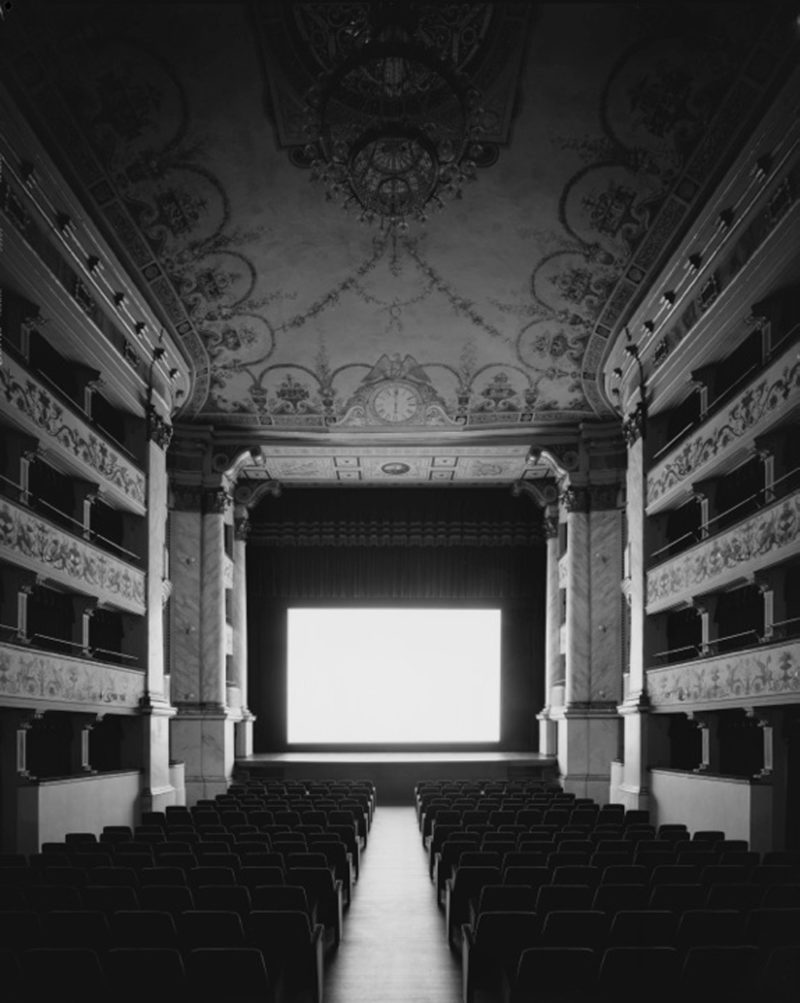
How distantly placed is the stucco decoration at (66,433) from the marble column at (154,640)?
54 cm

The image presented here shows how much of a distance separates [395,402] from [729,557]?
8.29m

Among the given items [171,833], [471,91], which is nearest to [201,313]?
[471,91]

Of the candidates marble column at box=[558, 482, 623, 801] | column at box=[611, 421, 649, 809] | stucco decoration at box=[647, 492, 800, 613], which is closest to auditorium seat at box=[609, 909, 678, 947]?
stucco decoration at box=[647, 492, 800, 613]

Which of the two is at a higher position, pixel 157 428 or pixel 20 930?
pixel 157 428

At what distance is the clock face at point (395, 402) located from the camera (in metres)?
20.0

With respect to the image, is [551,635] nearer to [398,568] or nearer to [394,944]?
[398,568]

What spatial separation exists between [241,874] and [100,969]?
309 centimetres

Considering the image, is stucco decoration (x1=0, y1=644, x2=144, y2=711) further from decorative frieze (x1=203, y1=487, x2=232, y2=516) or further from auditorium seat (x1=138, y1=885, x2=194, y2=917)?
decorative frieze (x1=203, y1=487, x2=232, y2=516)

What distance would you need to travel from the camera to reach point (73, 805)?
1336cm

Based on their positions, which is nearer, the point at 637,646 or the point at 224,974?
the point at 224,974

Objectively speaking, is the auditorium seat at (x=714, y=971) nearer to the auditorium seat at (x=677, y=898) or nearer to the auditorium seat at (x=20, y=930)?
the auditorium seat at (x=677, y=898)

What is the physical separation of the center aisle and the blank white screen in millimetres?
11226

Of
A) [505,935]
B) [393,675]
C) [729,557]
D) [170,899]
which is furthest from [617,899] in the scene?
[393,675]

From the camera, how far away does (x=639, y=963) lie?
16.7 ft
